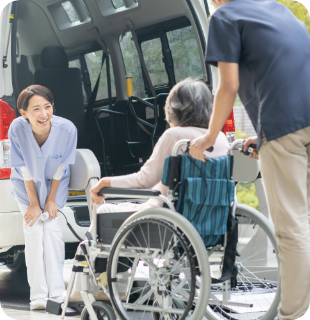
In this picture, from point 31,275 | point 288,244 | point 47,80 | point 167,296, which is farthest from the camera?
point 47,80

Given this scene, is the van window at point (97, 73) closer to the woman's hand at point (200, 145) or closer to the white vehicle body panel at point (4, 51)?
the white vehicle body panel at point (4, 51)

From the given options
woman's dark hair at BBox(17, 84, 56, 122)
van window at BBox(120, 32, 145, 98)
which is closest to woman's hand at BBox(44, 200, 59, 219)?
woman's dark hair at BBox(17, 84, 56, 122)

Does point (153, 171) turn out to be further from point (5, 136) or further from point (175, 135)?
point (5, 136)

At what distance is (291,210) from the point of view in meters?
2.12

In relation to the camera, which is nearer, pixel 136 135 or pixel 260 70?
pixel 260 70

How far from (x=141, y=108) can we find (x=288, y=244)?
8.82ft

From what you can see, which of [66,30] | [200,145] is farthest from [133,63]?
[200,145]

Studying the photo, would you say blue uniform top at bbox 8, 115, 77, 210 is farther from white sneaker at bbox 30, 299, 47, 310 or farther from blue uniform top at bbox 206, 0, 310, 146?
blue uniform top at bbox 206, 0, 310, 146

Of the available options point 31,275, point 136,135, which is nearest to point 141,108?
point 136,135

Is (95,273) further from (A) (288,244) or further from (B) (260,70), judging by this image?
(B) (260,70)

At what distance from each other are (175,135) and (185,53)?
1856 millimetres

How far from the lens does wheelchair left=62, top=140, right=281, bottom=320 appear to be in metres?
2.23

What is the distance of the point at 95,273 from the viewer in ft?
8.44

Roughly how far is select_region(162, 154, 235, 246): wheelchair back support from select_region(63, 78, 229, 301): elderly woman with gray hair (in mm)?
122
